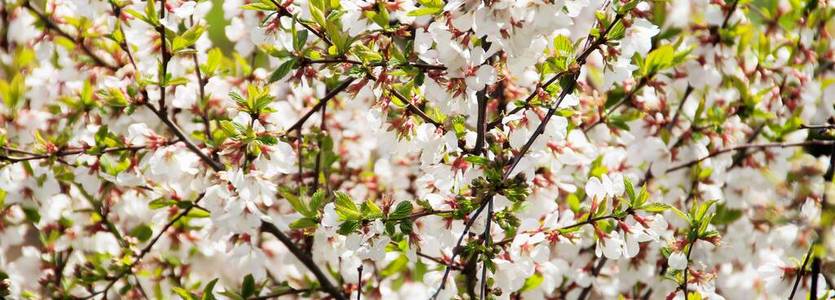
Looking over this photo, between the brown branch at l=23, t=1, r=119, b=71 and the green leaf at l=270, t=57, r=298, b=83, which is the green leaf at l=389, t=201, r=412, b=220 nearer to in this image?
the green leaf at l=270, t=57, r=298, b=83

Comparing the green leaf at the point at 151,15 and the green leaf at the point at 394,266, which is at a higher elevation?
the green leaf at the point at 151,15

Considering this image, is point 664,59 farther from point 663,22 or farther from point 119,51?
point 119,51

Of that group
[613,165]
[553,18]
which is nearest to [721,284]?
[613,165]

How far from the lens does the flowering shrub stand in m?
1.24

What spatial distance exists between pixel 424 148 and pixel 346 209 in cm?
15

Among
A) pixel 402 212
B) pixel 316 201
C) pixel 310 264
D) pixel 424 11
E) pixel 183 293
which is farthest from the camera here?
pixel 310 264

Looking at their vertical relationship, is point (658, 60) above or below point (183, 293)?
above

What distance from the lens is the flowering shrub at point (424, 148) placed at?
1.24 metres

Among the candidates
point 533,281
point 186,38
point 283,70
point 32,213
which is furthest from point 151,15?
point 533,281

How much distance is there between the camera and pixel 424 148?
1.30 metres

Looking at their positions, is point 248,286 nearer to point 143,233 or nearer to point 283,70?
point 143,233

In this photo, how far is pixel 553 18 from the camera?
1062 mm

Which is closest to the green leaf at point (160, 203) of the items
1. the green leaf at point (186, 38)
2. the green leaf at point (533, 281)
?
the green leaf at point (186, 38)

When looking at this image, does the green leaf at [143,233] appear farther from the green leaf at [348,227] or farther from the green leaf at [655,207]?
the green leaf at [655,207]
